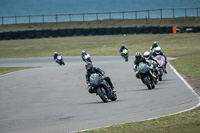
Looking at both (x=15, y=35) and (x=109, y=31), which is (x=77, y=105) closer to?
(x=109, y=31)

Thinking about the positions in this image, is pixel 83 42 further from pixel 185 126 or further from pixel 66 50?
pixel 185 126

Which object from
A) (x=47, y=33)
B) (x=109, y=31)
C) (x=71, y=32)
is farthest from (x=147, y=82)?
(x=47, y=33)

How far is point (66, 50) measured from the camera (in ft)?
153

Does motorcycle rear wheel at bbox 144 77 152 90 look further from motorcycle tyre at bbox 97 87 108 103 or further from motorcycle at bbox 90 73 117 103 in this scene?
motorcycle tyre at bbox 97 87 108 103

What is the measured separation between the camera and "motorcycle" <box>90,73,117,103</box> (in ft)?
39.3

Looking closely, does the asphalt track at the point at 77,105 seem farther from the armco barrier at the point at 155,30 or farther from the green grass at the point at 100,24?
the green grass at the point at 100,24

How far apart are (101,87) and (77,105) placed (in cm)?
89

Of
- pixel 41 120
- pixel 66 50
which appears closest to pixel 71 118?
pixel 41 120

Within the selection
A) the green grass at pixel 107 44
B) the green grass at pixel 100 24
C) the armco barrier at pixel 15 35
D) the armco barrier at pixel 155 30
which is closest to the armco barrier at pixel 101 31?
the green grass at pixel 107 44

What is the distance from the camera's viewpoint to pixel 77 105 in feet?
38.6

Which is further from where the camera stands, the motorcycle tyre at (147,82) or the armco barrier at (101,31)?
the armco barrier at (101,31)

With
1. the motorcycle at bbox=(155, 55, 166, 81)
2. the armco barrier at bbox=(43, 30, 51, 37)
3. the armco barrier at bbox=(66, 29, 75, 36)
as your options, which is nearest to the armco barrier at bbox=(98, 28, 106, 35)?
the armco barrier at bbox=(66, 29, 75, 36)

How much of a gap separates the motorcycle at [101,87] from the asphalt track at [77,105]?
256 millimetres

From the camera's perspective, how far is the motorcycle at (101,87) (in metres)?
12.0
